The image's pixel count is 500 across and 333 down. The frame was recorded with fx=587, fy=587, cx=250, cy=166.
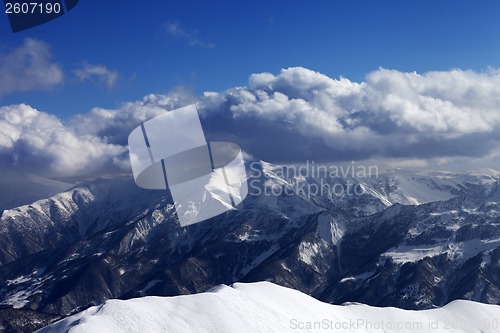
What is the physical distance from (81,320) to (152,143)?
5158cm

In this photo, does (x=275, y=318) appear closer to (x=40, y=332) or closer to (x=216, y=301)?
(x=216, y=301)

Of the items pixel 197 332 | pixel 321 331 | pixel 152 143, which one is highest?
pixel 152 143

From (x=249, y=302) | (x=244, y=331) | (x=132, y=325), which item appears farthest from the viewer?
(x=249, y=302)

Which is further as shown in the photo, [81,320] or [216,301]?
[216,301]

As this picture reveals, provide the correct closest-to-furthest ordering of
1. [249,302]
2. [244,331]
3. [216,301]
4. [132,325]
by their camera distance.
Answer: [132,325] → [244,331] → [216,301] → [249,302]

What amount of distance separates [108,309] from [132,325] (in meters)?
11.1

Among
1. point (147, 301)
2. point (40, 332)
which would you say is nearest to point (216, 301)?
point (147, 301)

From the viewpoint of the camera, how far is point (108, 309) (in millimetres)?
163250

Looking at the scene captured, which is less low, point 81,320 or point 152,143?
point 152,143

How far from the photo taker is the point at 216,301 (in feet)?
602

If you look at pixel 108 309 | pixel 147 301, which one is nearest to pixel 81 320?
pixel 108 309

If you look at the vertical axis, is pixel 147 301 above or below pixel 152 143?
below

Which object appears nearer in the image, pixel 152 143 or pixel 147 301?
pixel 152 143

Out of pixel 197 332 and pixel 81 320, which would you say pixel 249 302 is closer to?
pixel 197 332
